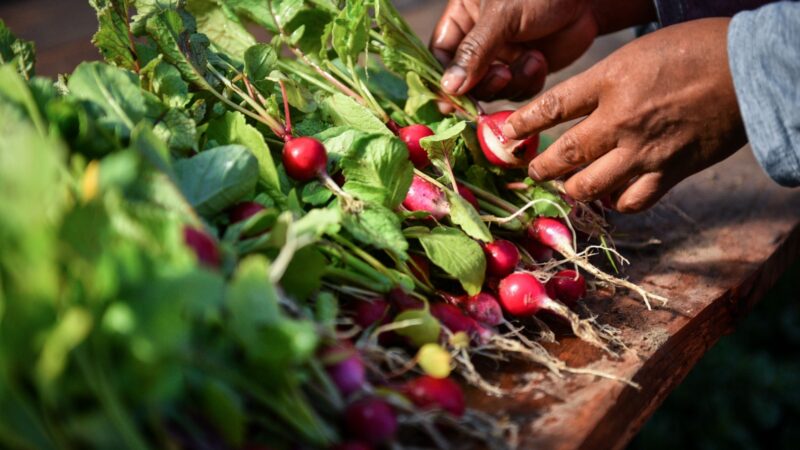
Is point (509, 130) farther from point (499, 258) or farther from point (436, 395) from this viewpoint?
point (436, 395)

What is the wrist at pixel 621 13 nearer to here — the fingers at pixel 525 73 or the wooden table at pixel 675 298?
the fingers at pixel 525 73

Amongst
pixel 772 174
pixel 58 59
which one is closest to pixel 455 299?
pixel 772 174

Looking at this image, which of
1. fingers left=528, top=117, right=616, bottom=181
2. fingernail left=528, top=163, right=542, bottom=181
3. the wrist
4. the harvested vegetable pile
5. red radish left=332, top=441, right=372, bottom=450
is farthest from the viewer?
the wrist

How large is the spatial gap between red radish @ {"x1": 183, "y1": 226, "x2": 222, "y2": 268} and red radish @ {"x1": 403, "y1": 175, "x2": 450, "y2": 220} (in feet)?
1.76

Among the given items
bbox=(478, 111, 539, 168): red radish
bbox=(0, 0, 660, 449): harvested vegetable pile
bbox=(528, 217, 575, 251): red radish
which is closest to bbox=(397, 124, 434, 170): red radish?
bbox=(0, 0, 660, 449): harvested vegetable pile

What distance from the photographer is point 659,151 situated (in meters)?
1.30

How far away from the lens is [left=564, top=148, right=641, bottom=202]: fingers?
133 centimetres

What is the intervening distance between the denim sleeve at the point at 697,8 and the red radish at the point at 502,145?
0.61 m

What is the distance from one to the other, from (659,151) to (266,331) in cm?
84

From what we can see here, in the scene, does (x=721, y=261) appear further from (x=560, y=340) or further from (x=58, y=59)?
(x=58, y=59)

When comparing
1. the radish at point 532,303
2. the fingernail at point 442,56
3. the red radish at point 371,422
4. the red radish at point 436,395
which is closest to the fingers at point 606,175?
the radish at point 532,303

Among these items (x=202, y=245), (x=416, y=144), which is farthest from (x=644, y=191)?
(x=202, y=245)

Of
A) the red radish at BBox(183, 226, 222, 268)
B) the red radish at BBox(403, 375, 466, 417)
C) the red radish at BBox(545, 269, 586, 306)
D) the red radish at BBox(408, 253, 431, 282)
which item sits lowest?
the red radish at BBox(545, 269, 586, 306)

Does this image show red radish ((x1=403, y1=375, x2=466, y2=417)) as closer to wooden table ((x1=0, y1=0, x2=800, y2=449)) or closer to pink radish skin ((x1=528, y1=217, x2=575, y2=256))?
wooden table ((x1=0, y1=0, x2=800, y2=449))
